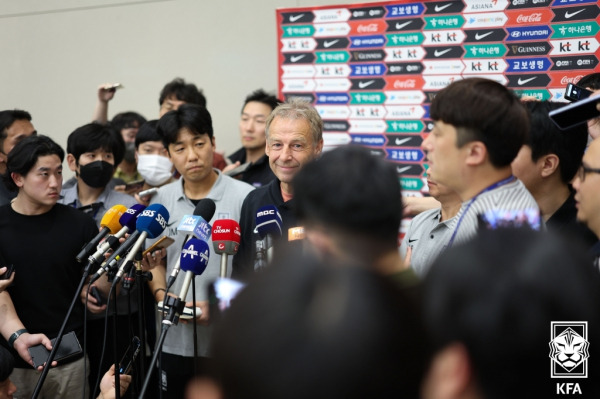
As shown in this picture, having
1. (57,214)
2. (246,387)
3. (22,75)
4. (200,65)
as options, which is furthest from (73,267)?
(22,75)

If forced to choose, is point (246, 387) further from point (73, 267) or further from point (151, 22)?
point (151, 22)

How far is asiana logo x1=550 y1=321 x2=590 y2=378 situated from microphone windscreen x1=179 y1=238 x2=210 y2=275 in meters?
1.33

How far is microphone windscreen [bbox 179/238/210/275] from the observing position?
2115 millimetres

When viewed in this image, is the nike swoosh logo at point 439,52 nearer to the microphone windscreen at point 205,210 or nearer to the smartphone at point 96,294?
the microphone windscreen at point 205,210

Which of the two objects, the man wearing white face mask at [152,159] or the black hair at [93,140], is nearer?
the black hair at [93,140]

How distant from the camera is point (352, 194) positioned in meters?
0.94

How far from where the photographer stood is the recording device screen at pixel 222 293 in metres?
0.79

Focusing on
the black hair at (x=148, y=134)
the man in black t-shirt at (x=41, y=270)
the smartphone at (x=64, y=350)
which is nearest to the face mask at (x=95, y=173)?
the man in black t-shirt at (x=41, y=270)

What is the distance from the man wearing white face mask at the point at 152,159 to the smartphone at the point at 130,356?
1776 millimetres

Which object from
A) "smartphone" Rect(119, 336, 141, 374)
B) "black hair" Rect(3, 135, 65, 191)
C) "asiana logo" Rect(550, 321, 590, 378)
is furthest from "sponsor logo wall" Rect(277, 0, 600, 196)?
"asiana logo" Rect(550, 321, 590, 378)

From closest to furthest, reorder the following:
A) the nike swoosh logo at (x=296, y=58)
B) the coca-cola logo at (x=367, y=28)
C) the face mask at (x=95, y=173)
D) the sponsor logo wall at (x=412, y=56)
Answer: the face mask at (x=95, y=173) → the sponsor logo wall at (x=412, y=56) → the coca-cola logo at (x=367, y=28) → the nike swoosh logo at (x=296, y=58)

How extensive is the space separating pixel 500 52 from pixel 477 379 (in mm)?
3522

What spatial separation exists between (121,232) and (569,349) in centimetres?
178

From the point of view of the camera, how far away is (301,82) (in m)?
4.59
